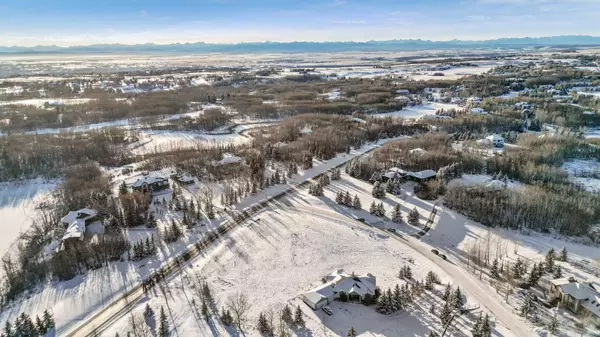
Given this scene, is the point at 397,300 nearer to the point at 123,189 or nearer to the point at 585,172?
the point at 123,189

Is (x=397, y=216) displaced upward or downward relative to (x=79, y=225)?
downward

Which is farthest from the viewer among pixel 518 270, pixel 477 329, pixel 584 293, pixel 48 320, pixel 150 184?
pixel 150 184

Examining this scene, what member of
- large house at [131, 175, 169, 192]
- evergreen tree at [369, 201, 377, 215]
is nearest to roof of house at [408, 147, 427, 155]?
evergreen tree at [369, 201, 377, 215]

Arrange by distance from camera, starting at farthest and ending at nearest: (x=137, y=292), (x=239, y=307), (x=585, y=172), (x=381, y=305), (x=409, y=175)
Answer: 1. (x=585, y=172)
2. (x=409, y=175)
3. (x=137, y=292)
4. (x=239, y=307)
5. (x=381, y=305)

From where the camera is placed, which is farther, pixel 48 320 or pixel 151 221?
pixel 151 221

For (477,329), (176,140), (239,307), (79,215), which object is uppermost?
(79,215)

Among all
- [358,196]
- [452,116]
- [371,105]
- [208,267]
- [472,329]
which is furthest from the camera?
[371,105]

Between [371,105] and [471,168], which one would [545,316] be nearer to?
[471,168]

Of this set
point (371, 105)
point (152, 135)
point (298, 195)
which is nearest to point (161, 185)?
point (298, 195)

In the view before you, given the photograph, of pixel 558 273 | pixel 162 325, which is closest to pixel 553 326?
pixel 558 273
